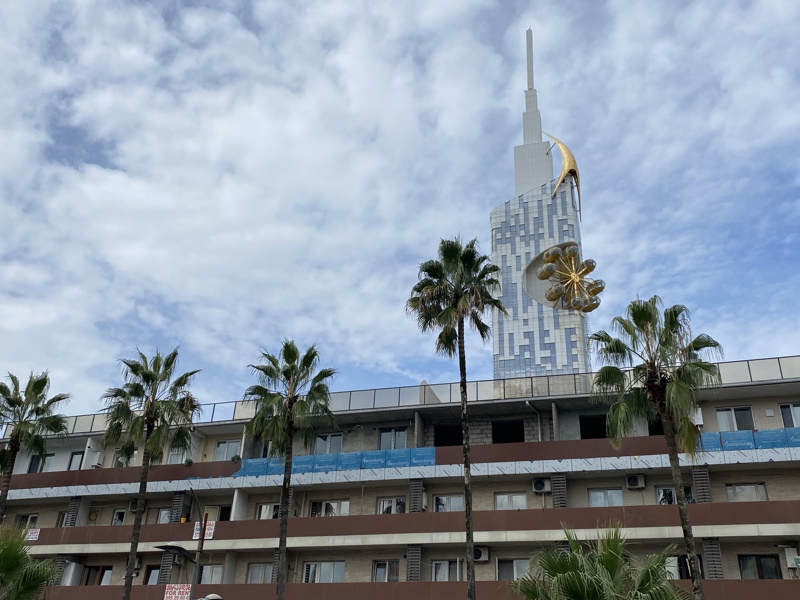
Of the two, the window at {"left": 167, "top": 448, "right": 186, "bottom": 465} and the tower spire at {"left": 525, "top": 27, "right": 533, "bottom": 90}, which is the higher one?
the tower spire at {"left": 525, "top": 27, "right": 533, "bottom": 90}

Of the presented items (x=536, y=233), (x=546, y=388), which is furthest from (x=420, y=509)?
(x=536, y=233)

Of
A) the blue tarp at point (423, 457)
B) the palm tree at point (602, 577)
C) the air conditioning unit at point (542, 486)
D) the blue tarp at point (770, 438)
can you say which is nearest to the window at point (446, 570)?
the blue tarp at point (423, 457)

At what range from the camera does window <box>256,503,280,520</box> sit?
39.4m

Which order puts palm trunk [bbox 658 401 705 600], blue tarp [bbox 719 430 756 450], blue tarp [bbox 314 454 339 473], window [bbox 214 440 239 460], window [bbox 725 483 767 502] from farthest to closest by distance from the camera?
window [bbox 214 440 239 460] < blue tarp [bbox 314 454 339 473] < window [bbox 725 483 767 502] < blue tarp [bbox 719 430 756 450] < palm trunk [bbox 658 401 705 600]

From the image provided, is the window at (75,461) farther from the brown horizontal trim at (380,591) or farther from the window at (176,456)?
the brown horizontal trim at (380,591)

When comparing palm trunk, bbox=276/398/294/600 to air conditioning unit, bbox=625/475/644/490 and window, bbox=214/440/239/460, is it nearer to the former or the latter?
window, bbox=214/440/239/460

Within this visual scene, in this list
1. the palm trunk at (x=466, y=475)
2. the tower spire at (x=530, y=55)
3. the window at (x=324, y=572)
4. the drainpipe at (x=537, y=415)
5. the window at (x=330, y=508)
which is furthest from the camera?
the tower spire at (x=530, y=55)

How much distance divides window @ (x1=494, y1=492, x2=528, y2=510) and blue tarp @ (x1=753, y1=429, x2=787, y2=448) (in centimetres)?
1053

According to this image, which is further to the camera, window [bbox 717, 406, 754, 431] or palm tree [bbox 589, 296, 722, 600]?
window [bbox 717, 406, 754, 431]

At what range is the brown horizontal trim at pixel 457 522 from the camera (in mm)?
29938

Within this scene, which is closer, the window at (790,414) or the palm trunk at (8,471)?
the window at (790,414)

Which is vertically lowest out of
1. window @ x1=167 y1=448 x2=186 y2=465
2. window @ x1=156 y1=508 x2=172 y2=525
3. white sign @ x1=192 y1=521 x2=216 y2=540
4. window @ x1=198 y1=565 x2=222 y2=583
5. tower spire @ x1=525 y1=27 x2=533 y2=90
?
window @ x1=198 y1=565 x2=222 y2=583

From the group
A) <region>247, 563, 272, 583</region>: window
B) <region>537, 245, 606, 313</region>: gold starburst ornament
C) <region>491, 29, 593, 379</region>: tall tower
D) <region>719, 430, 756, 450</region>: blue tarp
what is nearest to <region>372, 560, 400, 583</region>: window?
<region>247, 563, 272, 583</region>: window

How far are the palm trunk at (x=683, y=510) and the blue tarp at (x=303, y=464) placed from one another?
1862cm
